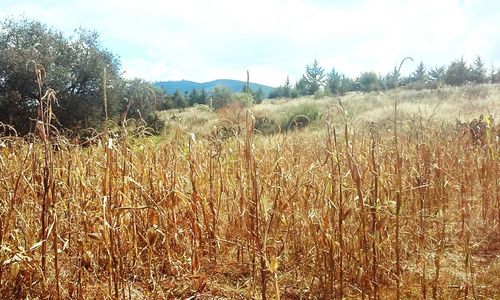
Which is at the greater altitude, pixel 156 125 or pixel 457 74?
pixel 457 74

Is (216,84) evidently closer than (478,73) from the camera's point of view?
Yes

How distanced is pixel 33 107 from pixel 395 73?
1213 centimetres

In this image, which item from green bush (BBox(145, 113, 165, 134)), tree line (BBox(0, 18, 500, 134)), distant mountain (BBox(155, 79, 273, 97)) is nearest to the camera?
distant mountain (BBox(155, 79, 273, 97))

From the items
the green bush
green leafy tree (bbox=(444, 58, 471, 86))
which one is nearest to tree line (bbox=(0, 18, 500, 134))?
the green bush

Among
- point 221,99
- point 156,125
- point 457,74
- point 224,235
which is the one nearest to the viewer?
point 224,235

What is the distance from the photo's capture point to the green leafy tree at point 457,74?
31.4 meters

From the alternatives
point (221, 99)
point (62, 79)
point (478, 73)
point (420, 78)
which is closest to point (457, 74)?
point (478, 73)

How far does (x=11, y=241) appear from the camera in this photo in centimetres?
176

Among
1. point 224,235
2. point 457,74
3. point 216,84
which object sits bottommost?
point 224,235

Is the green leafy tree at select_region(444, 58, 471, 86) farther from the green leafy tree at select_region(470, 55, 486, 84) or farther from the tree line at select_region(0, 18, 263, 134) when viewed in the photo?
the tree line at select_region(0, 18, 263, 134)

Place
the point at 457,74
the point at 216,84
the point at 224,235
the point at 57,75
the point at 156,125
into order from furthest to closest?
1. the point at 457,74
2. the point at 57,75
3. the point at 156,125
4. the point at 224,235
5. the point at 216,84

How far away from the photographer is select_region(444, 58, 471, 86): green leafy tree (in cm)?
3138

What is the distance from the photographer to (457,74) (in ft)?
103

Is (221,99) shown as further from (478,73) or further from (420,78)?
(478,73)
